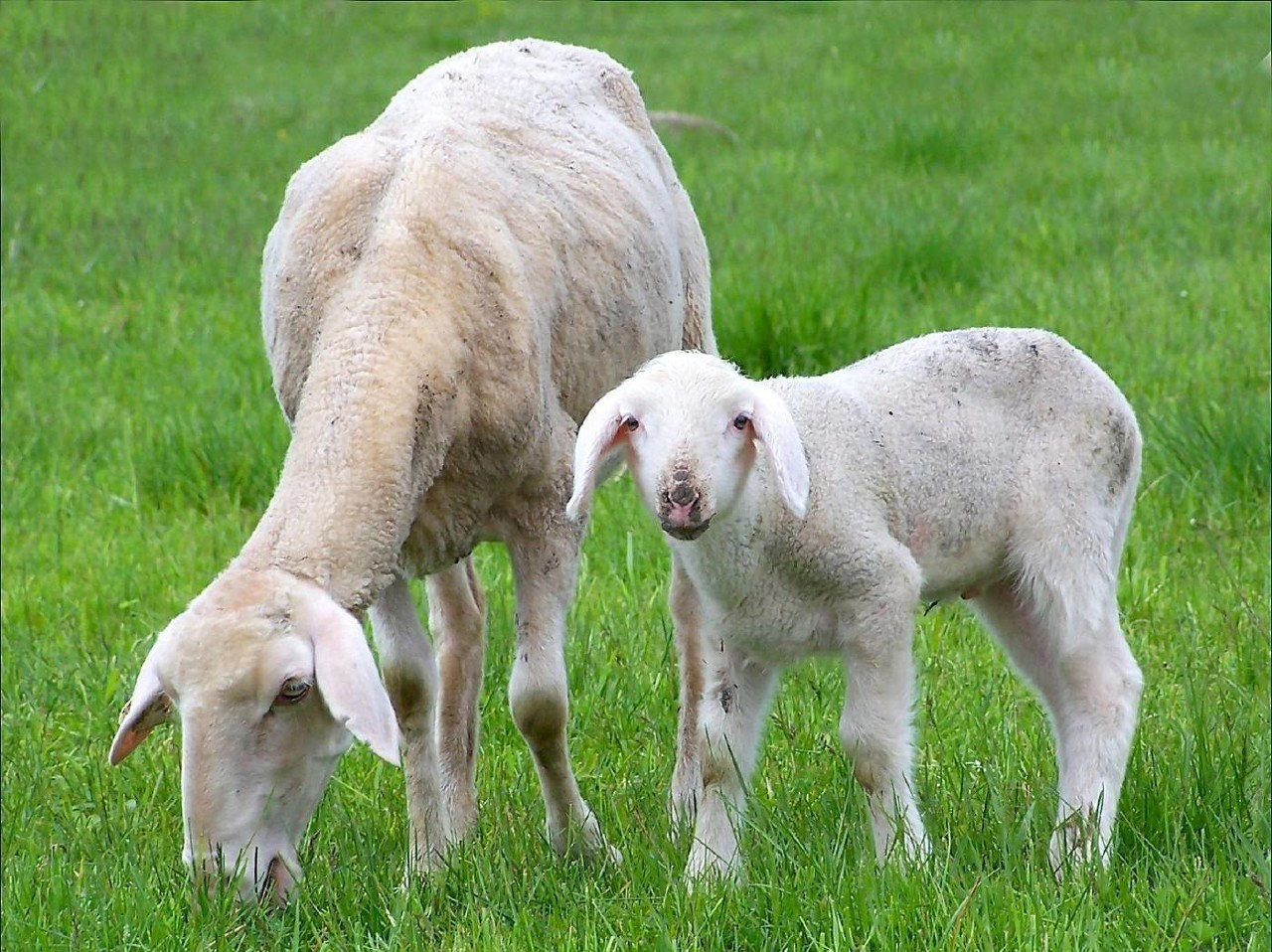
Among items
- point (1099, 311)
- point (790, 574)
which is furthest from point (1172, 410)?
point (790, 574)

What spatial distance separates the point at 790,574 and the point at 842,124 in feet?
30.3

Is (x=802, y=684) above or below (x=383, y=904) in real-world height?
below

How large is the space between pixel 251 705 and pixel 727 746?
0.90 meters

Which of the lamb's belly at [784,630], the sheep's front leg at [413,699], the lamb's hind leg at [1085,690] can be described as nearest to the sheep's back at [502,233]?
the sheep's front leg at [413,699]

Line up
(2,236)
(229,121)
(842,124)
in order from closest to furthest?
(2,236), (842,124), (229,121)

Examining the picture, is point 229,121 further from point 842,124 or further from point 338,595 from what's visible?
point 338,595

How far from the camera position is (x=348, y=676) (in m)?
2.96

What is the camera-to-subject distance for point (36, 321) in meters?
8.69

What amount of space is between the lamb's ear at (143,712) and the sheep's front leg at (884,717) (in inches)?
45.9

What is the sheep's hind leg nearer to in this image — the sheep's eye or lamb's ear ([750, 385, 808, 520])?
the sheep's eye

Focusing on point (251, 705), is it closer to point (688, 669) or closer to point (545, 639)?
point (545, 639)

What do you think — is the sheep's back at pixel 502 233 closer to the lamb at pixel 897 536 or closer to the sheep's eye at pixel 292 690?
the lamb at pixel 897 536

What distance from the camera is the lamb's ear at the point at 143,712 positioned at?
3080mm

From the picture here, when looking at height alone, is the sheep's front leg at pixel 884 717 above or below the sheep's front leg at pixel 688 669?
above
